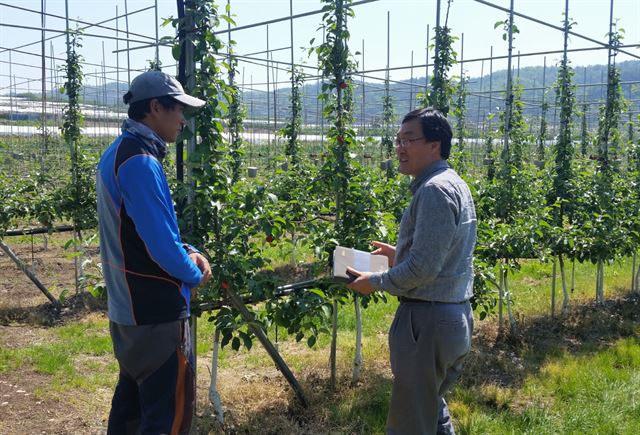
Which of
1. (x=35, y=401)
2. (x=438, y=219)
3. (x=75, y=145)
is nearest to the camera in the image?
(x=438, y=219)

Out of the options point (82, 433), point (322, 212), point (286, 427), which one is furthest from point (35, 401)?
point (322, 212)

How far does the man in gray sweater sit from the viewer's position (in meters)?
2.64

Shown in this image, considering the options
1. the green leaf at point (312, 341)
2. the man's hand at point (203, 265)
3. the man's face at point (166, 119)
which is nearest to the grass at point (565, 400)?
the green leaf at point (312, 341)

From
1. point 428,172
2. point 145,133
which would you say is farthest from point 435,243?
point 145,133

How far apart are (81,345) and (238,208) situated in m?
3.20

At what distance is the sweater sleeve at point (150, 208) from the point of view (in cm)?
235

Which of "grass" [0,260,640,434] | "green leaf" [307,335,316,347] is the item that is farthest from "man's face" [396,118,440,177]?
"grass" [0,260,640,434]

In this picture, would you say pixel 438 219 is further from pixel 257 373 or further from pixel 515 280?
pixel 515 280

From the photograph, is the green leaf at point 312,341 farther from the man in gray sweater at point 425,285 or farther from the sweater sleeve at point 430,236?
the sweater sleeve at point 430,236

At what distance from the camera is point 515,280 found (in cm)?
889

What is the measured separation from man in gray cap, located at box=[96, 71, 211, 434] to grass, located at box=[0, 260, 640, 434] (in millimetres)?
1549

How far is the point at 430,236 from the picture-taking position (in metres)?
2.58

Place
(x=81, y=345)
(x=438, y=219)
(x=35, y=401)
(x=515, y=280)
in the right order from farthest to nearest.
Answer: (x=515, y=280) → (x=81, y=345) → (x=35, y=401) → (x=438, y=219)

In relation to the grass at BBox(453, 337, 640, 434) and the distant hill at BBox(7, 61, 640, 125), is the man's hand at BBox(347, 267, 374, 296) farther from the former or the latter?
the distant hill at BBox(7, 61, 640, 125)
